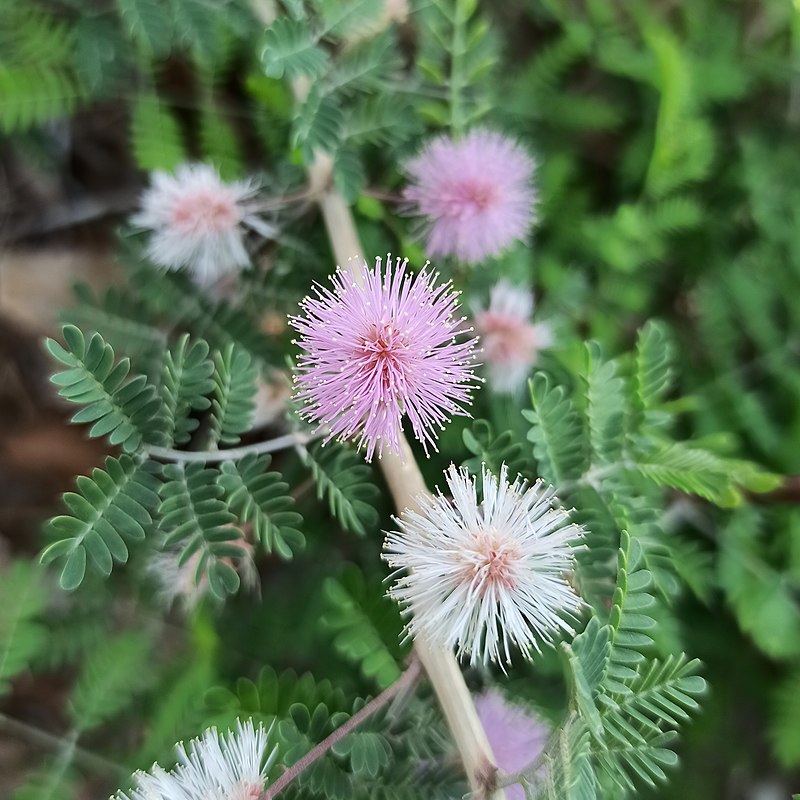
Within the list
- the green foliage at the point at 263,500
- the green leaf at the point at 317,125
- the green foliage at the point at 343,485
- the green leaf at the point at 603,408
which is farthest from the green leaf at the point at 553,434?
the green leaf at the point at 317,125

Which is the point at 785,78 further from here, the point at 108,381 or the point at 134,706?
the point at 134,706

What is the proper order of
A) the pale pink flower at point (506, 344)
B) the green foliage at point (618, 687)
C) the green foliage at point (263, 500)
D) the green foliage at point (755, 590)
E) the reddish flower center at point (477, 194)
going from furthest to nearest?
the green foliage at point (755, 590) < the pale pink flower at point (506, 344) < the reddish flower center at point (477, 194) < the green foliage at point (263, 500) < the green foliage at point (618, 687)

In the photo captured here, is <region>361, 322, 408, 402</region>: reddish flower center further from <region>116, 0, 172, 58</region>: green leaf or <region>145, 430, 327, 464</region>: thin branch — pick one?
<region>116, 0, 172, 58</region>: green leaf

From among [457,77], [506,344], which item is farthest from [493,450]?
[457,77]

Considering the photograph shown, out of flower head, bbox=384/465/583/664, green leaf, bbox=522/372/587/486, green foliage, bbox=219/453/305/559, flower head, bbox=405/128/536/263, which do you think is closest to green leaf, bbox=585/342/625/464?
green leaf, bbox=522/372/587/486

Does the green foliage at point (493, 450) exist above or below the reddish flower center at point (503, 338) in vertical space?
below

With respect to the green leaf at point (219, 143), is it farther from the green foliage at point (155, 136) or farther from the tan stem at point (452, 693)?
the tan stem at point (452, 693)
